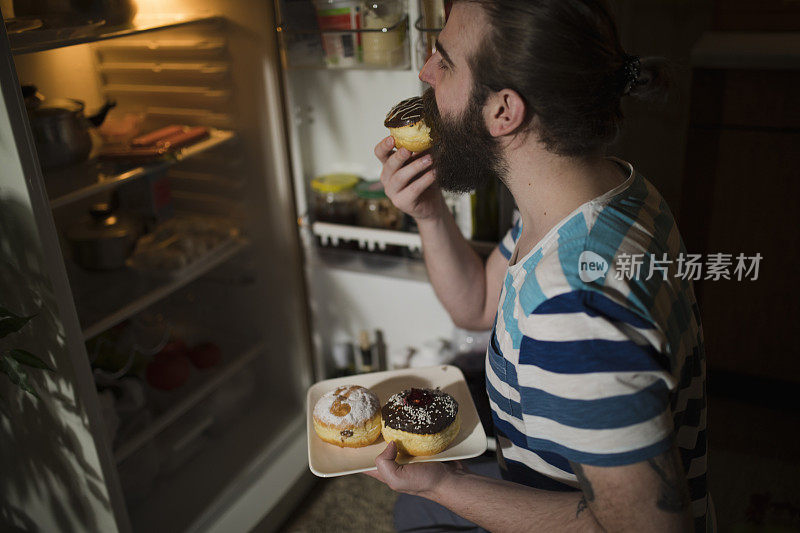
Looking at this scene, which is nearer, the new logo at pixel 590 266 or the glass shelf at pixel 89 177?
the new logo at pixel 590 266

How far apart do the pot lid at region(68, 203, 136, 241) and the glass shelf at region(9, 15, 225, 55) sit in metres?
0.50

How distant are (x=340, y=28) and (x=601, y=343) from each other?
3.55 ft

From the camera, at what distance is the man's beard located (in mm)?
1053

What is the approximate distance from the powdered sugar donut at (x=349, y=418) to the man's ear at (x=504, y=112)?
21.6 inches

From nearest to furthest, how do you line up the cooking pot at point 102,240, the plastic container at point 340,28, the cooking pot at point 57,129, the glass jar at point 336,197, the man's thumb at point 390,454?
1. the man's thumb at point 390,454
2. the cooking pot at point 57,129
3. the plastic container at point 340,28
4. the cooking pot at point 102,240
5. the glass jar at point 336,197

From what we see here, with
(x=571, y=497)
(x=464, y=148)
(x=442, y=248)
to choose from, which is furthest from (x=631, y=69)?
(x=571, y=497)

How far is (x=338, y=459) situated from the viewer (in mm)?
1195

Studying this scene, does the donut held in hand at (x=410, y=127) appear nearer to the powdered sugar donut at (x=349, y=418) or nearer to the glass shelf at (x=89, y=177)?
the powdered sugar donut at (x=349, y=418)

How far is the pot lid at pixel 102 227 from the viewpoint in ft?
5.59

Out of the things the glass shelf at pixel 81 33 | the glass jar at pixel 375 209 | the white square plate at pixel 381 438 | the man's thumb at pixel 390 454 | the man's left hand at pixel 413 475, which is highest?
the glass shelf at pixel 81 33

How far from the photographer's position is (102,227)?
5.70 ft

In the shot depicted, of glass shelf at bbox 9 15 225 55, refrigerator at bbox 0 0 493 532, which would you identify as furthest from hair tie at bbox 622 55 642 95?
glass shelf at bbox 9 15 225 55

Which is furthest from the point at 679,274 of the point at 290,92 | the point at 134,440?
the point at 134,440

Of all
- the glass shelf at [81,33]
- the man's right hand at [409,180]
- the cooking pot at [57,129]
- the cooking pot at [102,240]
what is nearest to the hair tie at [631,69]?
the man's right hand at [409,180]
